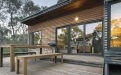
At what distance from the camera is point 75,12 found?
5707 millimetres

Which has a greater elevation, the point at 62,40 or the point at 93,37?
the point at 93,37

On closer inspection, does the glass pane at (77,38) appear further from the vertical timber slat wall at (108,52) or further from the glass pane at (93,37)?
the vertical timber slat wall at (108,52)

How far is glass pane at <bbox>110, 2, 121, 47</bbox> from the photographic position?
2699 mm

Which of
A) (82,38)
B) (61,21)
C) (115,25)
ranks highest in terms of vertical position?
(61,21)

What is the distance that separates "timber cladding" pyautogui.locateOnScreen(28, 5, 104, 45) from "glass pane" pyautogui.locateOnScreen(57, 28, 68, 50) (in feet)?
1.29

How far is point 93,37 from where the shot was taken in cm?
530

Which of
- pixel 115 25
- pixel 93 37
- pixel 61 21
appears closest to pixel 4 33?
pixel 61 21

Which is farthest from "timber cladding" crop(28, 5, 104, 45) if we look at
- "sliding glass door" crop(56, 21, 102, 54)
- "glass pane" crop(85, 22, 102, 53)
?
"glass pane" crop(85, 22, 102, 53)

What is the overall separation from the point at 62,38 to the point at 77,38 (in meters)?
1.10

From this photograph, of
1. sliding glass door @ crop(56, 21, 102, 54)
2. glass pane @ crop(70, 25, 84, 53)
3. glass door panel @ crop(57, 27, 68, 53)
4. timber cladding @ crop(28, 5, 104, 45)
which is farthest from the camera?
glass door panel @ crop(57, 27, 68, 53)

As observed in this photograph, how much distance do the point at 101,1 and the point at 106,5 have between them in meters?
1.90

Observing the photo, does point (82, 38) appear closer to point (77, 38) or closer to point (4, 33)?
point (77, 38)

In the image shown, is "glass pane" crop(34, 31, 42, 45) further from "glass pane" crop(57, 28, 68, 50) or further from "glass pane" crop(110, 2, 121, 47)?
"glass pane" crop(110, 2, 121, 47)

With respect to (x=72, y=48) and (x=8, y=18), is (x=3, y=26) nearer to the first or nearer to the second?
(x=8, y=18)
